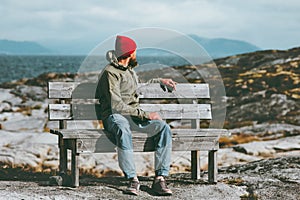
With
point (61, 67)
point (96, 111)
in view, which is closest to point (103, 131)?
point (96, 111)

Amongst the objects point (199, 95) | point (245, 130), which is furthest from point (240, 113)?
point (199, 95)

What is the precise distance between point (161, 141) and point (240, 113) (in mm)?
13492

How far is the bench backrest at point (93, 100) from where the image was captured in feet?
29.6

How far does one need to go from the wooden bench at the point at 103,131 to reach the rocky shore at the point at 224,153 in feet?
1.43

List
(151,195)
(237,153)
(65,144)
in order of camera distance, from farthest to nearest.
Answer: (237,153)
(65,144)
(151,195)

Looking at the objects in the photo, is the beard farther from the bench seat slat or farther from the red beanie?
the bench seat slat

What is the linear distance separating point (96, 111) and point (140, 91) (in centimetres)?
86

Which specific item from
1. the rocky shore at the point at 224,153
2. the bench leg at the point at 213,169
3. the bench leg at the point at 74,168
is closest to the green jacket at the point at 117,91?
the bench leg at the point at 74,168

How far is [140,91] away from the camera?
9.48 m

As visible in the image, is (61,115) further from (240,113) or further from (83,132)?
(240,113)

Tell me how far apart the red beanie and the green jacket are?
11 cm

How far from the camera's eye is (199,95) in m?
9.71

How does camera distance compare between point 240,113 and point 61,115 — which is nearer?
point 61,115

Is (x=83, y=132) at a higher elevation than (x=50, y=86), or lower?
lower
